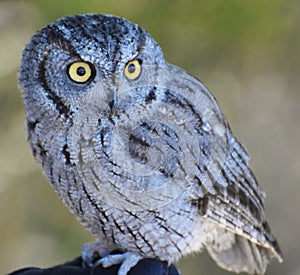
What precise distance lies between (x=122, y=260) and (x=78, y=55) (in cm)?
87

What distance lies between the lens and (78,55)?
1.87 m

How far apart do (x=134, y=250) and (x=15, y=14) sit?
1709 millimetres

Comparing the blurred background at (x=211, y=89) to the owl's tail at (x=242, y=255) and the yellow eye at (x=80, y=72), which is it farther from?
the owl's tail at (x=242, y=255)

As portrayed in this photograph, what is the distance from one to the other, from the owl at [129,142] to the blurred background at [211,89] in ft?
3.67

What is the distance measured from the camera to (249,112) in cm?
444

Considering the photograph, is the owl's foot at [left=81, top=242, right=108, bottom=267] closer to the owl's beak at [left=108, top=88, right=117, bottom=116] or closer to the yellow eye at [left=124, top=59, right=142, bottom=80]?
the owl's beak at [left=108, top=88, right=117, bottom=116]

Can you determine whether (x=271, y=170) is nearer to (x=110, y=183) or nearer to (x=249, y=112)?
(x=249, y=112)

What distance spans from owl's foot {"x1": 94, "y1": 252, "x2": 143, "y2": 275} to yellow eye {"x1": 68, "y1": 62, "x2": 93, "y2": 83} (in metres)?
0.75

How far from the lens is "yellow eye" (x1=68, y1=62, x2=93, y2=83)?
1.90 m

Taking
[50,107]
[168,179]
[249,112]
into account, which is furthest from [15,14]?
[249,112]

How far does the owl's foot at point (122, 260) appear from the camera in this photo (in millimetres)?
2199

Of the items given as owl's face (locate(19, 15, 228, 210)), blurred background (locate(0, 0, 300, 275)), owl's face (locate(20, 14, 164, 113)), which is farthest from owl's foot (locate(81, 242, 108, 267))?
blurred background (locate(0, 0, 300, 275))

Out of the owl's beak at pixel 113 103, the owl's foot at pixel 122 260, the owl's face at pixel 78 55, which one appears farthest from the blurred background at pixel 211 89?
the owl's foot at pixel 122 260

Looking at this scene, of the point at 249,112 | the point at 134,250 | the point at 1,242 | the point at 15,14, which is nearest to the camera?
the point at 134,250
